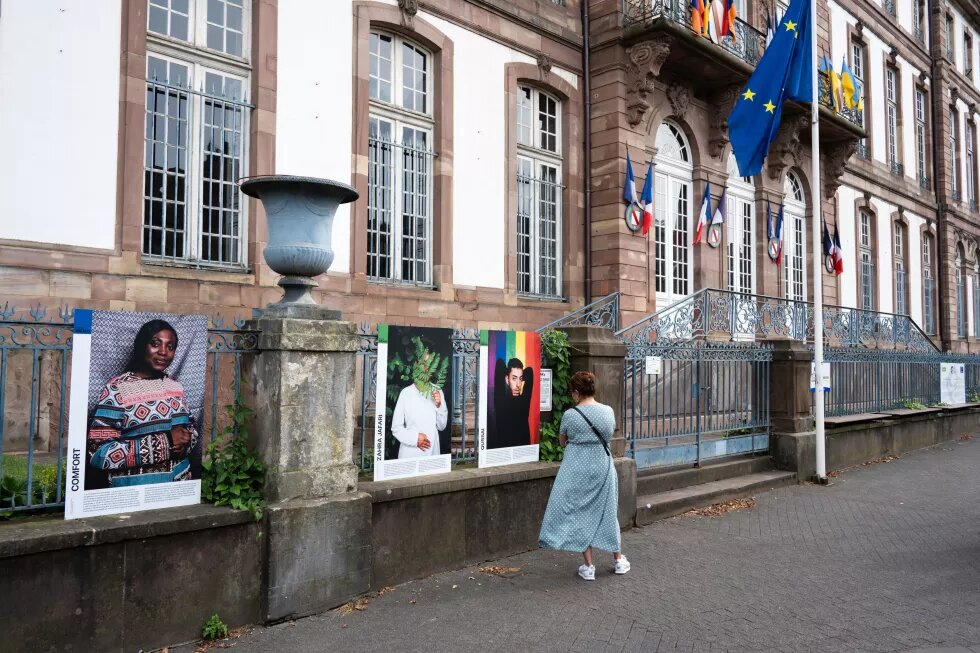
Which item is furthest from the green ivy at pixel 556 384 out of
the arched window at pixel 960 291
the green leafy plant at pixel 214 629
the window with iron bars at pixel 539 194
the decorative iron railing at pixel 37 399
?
the arched window at pixel 960 291

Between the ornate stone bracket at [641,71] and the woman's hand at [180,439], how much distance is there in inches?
457

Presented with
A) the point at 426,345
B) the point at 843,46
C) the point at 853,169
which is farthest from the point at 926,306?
the point at 426,345

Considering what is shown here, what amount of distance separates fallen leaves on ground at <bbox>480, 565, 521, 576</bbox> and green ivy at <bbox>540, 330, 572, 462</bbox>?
1.30 m

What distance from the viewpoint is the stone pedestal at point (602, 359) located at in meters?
7.57

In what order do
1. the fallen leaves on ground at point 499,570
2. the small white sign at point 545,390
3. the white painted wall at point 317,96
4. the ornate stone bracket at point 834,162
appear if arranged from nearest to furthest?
1. the fallen leaves on ground at point 499,570
2. the small white sign at point 545,390
3. the white painted wall at point 317,96
4. the ornate stone bracket at point 834,162

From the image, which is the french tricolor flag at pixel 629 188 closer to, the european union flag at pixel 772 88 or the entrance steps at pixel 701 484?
the european union flag at pixel 772 88

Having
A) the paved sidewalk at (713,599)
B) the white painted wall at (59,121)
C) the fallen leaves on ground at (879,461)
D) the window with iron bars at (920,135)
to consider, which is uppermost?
the window with iron bars at (920,135)

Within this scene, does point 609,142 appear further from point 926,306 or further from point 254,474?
point 926,306

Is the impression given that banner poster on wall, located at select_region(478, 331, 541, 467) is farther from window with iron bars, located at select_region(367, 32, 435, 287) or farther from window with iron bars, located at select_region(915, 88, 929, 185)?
window with iron bars, located at select_region(915, 88, 929, 185)

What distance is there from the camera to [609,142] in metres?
14.5

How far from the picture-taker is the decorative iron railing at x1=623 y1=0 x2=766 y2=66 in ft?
46.6

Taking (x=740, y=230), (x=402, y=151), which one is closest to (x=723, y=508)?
(x=402, y=151)

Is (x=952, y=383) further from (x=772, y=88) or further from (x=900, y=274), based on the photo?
(x=900, y=274)

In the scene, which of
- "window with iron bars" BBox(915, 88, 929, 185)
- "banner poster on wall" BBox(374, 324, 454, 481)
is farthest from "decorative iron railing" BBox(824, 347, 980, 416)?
"window with iron bars" BBox(915, 88, 929, 185)
